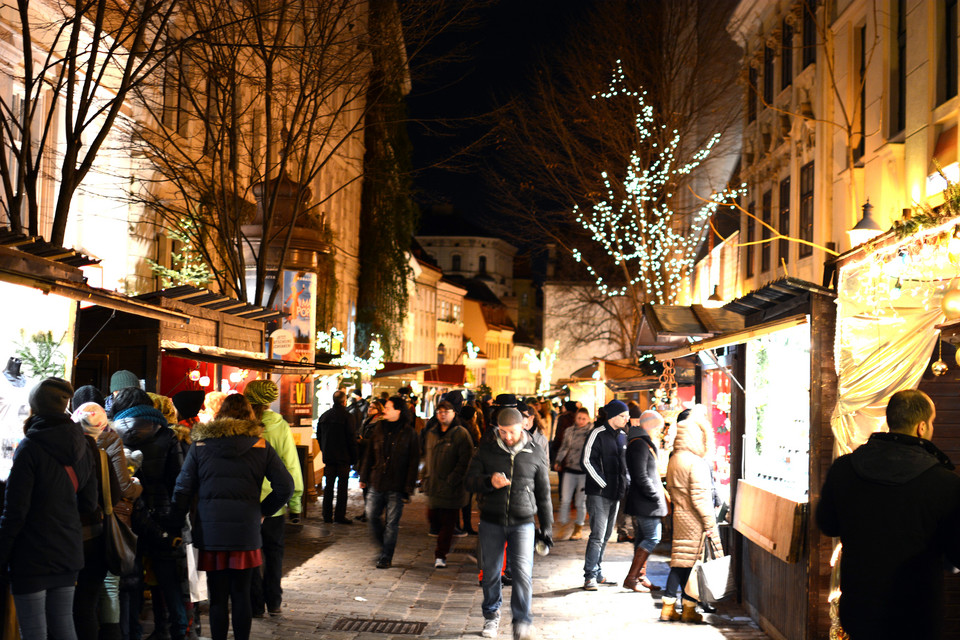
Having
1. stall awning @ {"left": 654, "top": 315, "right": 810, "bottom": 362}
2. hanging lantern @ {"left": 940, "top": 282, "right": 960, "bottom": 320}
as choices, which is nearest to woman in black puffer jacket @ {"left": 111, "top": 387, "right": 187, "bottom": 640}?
stall awning @ {"left": 654, "top": 315, "right": 810, "bottom": 362}

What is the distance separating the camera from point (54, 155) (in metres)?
17.9

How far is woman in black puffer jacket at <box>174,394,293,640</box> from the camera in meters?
7.09

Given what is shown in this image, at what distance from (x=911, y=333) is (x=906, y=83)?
26.2 ft

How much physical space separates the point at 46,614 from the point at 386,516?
645cm

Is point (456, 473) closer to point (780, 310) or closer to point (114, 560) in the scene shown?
point (780, 310)

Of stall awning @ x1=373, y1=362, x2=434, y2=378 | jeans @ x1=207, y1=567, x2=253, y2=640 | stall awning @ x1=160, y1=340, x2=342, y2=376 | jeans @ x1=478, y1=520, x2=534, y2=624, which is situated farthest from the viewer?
stall awning @ x1=373, y1=362, x2=434, y2=378

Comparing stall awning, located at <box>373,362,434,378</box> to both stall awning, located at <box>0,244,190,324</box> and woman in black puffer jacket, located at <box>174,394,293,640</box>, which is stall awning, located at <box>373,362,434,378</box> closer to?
stall awning, located at <box>0,244,190,324</box>

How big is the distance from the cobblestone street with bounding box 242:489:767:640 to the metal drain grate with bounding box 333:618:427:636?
0.05 meters

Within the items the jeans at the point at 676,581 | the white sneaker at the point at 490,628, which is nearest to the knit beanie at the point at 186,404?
the white sneaker at the point at 490,628

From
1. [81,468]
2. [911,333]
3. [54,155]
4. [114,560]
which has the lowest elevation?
[114,560]

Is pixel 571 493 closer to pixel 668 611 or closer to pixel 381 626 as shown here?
pixel 668 611

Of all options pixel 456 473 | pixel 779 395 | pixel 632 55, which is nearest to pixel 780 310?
pixel 779 395

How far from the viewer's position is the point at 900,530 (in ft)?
16.0

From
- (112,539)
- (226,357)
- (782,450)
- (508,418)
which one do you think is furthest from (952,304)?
(226,357)
